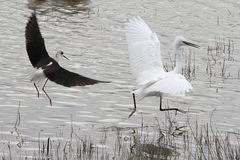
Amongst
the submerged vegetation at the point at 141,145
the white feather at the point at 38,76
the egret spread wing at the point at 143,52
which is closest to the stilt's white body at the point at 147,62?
the egret spread wing at the point at 143,52

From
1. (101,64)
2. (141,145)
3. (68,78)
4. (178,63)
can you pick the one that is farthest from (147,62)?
(101,64)

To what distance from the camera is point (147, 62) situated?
9.87m

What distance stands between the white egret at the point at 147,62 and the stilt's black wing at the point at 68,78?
86 centimetres

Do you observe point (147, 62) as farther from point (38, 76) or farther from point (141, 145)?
point (141, 145)

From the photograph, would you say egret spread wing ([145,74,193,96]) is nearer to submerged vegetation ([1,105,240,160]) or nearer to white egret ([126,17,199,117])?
white egret ([126,17,199,117])

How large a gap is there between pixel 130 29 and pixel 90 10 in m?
8.59

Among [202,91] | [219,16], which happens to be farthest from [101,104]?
[219,16]

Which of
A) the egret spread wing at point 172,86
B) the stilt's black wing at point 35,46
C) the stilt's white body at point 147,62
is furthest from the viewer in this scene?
the stilt's black wing at point 35,46

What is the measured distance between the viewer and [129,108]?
10.4 metres

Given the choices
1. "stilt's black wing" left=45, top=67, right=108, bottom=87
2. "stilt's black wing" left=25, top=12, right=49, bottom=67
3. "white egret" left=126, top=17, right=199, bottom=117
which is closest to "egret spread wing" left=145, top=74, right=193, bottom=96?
"white egret" left=126, top=17, right=199, bottom=117

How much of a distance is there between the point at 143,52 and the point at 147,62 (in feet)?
0.56

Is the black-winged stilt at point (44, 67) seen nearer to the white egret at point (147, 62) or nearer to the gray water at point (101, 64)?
the gray water at point (101, 64)

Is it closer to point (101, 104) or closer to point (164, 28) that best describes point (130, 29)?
point (101, 104)

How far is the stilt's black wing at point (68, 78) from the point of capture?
8828 mm
